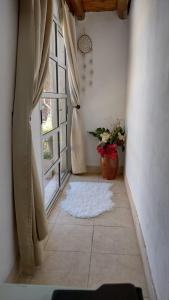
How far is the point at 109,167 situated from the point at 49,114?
1450 millimetres

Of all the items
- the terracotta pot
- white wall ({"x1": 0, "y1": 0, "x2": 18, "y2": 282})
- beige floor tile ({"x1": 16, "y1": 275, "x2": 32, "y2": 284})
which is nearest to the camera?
white wall ({"x1": 0, "y1": 0, "x2": 18, "y2": 282})

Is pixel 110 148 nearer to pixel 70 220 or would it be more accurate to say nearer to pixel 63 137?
pixel 63 137

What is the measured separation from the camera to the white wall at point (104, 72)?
3.77m

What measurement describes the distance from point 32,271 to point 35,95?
1.28 m

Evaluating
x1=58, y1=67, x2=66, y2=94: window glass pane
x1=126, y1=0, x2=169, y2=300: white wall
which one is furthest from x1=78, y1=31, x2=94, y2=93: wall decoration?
x1=126, y1=0, x2=169, y2=300: white wall

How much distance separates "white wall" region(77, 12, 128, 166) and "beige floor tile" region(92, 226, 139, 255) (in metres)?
1.94

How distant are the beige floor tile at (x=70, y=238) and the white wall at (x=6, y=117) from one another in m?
0.60

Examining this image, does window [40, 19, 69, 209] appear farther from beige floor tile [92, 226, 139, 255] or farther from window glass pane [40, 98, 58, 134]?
beige floor tile [92, 226, 139, 255]

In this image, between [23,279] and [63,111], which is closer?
[23,279]

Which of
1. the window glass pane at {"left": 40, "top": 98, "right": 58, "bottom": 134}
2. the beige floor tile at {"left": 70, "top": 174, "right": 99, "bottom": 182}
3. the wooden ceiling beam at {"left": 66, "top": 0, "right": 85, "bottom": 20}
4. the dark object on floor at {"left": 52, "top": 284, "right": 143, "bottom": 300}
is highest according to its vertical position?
the wooden ceiling beam at {"left": 66, "top": 0, "right": 85, "bottom": 20}

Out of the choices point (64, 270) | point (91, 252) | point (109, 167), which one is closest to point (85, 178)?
point (109, 167)

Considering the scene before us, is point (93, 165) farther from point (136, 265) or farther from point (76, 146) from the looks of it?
point (136, 265)

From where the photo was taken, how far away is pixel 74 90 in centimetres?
369

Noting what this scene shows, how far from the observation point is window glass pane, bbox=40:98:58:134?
250 cm
